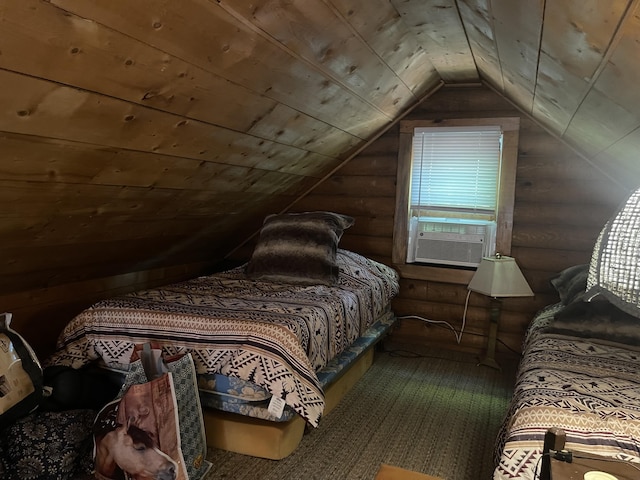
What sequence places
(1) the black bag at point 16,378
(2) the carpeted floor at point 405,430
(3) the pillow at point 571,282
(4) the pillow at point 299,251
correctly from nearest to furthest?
(1) the black bag at point 16,378 → (2) the carpeted floor at point 405,430 → (3) the pillow at point 571,282 → (4) the pillow at point 299,251

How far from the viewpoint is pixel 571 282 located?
2.85 meters

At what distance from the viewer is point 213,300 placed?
2.48 metres

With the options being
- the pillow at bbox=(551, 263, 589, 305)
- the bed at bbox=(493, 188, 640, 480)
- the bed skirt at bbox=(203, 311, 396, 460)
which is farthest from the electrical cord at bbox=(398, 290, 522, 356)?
the bed skirt at bbox=(203, 311, 396, 460)

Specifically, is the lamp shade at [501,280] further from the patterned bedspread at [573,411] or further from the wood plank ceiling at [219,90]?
→ the patterned bedspread at [573,411]

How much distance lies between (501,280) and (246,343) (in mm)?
1788

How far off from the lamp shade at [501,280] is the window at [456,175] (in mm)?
369

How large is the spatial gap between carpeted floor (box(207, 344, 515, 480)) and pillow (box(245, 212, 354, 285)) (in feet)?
2.48

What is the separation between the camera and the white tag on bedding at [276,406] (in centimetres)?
193

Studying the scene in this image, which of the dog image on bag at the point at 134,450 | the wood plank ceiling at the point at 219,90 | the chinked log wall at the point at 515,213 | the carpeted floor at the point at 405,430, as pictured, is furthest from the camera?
the chinked log wall at the point at 515,213

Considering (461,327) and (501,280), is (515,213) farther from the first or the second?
(461,327)

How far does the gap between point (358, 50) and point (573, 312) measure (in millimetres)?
1591

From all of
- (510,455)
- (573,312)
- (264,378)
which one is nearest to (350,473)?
(264,378)

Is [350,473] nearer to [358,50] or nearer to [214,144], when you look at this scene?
[214,144]

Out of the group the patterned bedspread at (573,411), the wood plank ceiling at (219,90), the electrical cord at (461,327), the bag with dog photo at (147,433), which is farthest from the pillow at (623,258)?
the electrical cord at (461,327)
